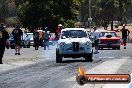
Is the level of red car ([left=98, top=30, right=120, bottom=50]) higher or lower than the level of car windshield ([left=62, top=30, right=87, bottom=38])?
lower

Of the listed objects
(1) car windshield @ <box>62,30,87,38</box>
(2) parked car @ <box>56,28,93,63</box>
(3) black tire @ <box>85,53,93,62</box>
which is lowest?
(3) black tire @ <box>85,53,93,62</box>

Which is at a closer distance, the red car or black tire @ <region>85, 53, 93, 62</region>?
black tire @ <region>85, 53, 93, 62</region>

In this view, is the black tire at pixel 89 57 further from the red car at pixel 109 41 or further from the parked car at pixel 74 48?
the red car at pixel 109 41

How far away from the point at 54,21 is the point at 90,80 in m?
57.8

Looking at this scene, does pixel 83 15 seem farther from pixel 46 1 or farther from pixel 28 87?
pixel 28 87

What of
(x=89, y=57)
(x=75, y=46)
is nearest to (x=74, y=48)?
(x=75, y=46)

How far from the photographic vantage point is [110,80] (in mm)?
3854

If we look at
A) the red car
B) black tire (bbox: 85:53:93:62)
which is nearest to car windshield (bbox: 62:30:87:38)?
black tire (bbox: 85:53:93:62)

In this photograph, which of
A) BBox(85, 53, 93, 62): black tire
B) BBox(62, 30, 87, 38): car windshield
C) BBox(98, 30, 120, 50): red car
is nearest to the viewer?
BBox(85, 53, 93, 62): black tire

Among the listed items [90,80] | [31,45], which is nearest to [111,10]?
[31,45]

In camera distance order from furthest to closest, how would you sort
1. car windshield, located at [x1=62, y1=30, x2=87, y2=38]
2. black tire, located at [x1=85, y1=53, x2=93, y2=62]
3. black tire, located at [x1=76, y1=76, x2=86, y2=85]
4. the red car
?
1. the red car
2. car windshield, located at [x1=62, y1=30, x2=87, y2=38]
3. black tire, located at [x1=85, y1=53, x2=93, y2=62]
4. black tire, located at [x1=76, y1=76, x2=86, y2=85]

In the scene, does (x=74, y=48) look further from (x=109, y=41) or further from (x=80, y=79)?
(x=80, y=79)

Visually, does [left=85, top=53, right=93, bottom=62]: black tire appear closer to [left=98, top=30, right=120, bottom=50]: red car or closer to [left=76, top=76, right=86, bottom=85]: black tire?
[left=98, top=30, right=120, bottom=50]: red car

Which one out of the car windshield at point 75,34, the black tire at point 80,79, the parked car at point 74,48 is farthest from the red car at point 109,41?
the black tire at point 80,79
